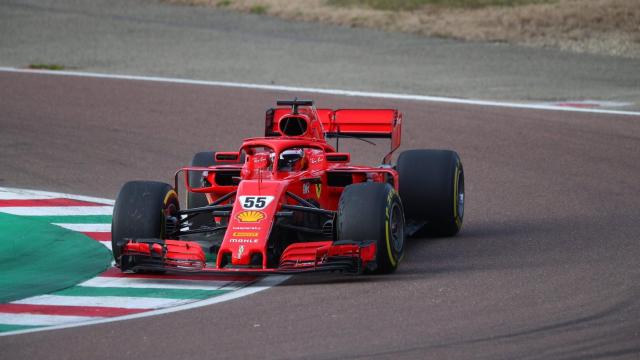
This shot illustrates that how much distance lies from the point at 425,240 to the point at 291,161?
1.77 metres

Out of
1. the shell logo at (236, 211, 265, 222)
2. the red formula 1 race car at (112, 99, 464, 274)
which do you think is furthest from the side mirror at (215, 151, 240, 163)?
the shell logo at (236, 211, 265, 222)

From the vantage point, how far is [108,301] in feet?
35.6

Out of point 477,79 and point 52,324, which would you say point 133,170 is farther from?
point 477,79

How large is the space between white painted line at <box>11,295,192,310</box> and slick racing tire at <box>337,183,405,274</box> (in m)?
1.51

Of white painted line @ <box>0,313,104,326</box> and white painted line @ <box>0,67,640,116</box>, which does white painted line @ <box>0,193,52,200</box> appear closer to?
white painted line @ <box>0,313,104,326</box>

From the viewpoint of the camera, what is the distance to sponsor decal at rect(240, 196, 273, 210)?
11.4 meters

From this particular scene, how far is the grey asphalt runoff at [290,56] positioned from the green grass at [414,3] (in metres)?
2.07

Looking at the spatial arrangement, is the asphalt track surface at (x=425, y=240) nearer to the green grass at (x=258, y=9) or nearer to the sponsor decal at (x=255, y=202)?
the sponsor decal at (x=255, y=202)

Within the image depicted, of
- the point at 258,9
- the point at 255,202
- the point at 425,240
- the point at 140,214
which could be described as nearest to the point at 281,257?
the point at 255,202

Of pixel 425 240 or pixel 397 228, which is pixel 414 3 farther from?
pixel 397 228

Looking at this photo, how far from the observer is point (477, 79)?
25047 mm

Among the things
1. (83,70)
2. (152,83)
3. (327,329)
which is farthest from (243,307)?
(83,70)

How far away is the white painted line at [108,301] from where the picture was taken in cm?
1067

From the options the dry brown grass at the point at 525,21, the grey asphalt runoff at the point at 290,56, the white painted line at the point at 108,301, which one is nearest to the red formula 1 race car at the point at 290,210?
the white painted line at the point at 108,301
